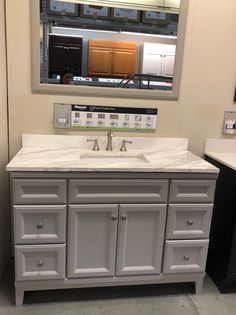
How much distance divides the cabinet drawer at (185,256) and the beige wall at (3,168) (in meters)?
1.06

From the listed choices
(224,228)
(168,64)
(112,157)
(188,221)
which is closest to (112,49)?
(168,64)

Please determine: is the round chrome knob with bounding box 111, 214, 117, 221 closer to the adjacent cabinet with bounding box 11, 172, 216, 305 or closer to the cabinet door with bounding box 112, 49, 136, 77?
the adjacent cabinet with bounding box 11, 172, 216, 305

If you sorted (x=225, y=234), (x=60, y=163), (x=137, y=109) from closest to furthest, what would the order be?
(x=60, y=163)
(x=225, y=234)
(x=137, y=109)

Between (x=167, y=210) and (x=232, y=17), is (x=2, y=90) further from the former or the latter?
(x=232, y=17)

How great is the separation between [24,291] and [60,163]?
0.82 m

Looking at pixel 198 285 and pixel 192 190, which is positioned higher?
pixel 192 190

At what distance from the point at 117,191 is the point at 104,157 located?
36 cm

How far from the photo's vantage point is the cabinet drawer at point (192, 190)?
1.85m

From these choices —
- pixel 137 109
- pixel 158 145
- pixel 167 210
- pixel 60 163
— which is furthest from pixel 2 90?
pixel 167 210

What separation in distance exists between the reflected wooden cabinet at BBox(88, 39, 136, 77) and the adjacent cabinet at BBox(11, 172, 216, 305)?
30.9 inches

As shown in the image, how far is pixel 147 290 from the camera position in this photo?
81.8 inches

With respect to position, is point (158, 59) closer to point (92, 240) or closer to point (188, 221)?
point (188, 221)

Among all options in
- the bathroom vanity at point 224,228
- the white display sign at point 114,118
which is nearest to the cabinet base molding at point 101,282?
the bathroom vanity at point 224,228

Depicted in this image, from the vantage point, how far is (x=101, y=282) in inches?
75.2
